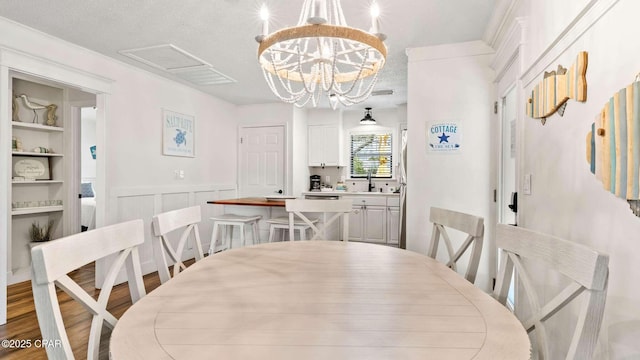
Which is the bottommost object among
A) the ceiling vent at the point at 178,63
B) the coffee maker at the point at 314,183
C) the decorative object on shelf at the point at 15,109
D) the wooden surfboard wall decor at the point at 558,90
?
the coffee maker at the point at 314,183

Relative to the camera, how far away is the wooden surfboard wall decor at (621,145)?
91 cm

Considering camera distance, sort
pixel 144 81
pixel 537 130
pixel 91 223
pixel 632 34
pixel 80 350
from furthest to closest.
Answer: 1. pixel 91 223
2. pixel 144 81
3. pixel 80 350
4. pixel 537 130
5. pixel 632 34

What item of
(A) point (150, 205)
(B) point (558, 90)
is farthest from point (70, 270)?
(A) point (150, 205)

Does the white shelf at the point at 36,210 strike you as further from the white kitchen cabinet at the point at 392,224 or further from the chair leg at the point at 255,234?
the white kitchen cabinet at the point at 392,224

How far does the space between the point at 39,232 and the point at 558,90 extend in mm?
5051

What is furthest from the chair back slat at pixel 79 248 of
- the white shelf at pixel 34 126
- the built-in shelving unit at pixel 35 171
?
the white shelf at pixel 34 126

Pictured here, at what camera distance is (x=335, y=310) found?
98cm

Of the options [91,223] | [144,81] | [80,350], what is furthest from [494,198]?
[91,223]

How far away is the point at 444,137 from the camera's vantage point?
294cm

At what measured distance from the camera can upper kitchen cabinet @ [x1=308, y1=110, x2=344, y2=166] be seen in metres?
5.65

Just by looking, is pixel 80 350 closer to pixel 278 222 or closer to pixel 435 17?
pixel 278 222

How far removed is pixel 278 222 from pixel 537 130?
2.31m

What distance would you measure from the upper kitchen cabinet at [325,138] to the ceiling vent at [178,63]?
199cm

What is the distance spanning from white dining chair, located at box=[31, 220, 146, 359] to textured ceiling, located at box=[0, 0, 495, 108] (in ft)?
5.78
